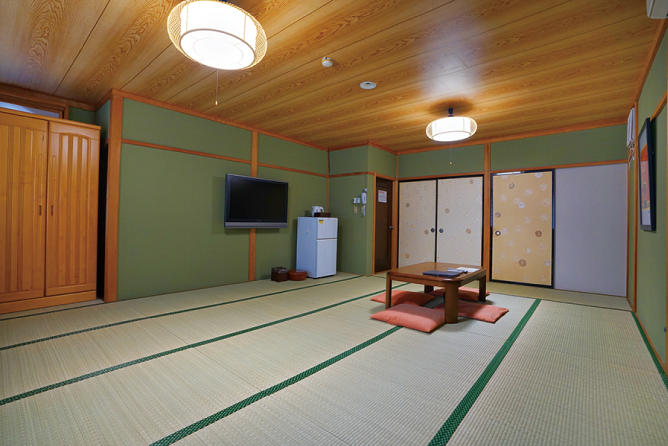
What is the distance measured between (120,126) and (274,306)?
110 inches

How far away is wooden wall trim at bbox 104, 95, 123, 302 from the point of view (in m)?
3.74

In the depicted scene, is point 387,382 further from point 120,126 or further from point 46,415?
point 120,126

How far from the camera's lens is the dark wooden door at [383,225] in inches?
246

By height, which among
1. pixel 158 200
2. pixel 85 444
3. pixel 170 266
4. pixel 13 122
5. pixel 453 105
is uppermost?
pixel 453 105

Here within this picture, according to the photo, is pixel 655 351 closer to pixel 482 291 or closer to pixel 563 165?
pixel 482 291

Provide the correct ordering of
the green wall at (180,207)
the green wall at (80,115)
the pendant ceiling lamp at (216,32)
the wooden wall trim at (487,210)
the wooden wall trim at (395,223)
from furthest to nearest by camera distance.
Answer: the wooden wall trim at (395,223) → the wooden wall trim at (487,210) → the green wall at (80,115) → the green wall at (180,207) → the pendant ceiling lamp at (216,32)

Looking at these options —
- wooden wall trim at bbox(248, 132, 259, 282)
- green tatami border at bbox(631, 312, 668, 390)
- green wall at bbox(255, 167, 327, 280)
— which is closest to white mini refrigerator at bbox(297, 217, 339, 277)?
green wall at bbox(255, 167, 327, 280)

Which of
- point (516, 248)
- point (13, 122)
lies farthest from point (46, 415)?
point (516, 248)

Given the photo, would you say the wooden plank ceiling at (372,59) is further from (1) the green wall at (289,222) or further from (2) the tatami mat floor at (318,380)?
(2) the tatami mat floor at (318,380)

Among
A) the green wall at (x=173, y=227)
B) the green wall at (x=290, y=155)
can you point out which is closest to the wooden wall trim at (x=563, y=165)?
the green wall at (x=290, y=155)

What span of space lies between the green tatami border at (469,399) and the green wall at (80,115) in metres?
5.20

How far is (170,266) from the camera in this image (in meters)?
4.24

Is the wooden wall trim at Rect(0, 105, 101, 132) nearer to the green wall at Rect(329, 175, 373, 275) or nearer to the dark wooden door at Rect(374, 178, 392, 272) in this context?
the green wall at Rect(329, 175, 373, 275)

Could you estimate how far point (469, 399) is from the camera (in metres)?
1.79
